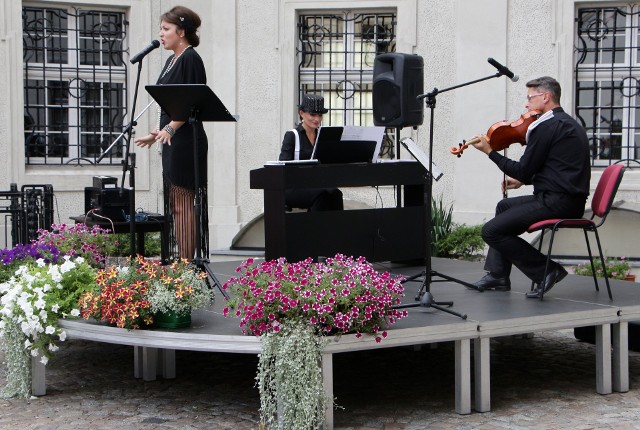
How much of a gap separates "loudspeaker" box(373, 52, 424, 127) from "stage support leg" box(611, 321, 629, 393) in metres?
2.30

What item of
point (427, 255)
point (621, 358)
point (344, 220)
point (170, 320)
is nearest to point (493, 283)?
point (427, 255)

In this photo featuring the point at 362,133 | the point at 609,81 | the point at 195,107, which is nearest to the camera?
the point at 195,107

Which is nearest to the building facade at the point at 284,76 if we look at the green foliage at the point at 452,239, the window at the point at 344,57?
the window at the point at 344,57

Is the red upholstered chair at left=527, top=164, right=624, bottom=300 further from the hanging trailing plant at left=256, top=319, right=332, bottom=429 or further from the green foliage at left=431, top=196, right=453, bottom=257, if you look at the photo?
the green foliage at left=431, top=196, right=453, bottom=257

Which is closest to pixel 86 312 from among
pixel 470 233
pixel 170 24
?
pixel 170 24

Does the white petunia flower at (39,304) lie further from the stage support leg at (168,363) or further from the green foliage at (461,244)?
the green foliage at (461,244)

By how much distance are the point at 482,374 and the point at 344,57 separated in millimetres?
6941

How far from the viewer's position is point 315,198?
754 centimetres

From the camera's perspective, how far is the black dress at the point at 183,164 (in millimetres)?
6355

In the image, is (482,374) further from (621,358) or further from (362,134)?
(362,134)

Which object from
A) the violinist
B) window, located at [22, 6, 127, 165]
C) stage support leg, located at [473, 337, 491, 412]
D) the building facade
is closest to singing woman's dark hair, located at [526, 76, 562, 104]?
the violinist

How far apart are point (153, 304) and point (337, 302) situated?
37.2 inches

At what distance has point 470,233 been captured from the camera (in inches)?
408

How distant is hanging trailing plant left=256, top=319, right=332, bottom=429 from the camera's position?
454 cm
